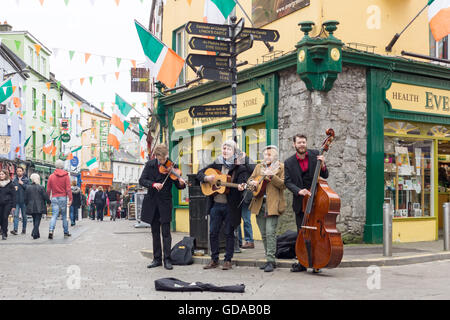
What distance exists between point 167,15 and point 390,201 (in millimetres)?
10095

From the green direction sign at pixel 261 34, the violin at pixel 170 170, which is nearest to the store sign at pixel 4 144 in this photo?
the green direction sign at pixel 261 34

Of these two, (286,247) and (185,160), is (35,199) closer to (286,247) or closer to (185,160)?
(185,160)

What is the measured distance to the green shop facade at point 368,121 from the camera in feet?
35.8

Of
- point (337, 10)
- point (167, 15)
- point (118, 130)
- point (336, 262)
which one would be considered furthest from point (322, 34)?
point (118, 130)

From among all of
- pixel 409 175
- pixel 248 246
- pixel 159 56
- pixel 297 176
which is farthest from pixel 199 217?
pixel 409 175

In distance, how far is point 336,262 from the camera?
7.10 m

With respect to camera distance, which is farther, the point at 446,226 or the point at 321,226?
the point at 446,226

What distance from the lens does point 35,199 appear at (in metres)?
14.4

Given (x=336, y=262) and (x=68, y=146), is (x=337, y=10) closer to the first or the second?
(x=336, y=262)

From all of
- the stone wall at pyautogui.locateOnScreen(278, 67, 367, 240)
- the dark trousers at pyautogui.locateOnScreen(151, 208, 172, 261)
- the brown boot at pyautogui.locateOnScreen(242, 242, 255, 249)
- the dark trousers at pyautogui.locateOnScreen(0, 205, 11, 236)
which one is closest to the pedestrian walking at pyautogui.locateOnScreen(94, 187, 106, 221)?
the dark trousers at pyautogui.locateOnScreen(0, 205, 11, 236)

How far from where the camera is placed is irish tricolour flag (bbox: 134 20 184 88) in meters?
12.8

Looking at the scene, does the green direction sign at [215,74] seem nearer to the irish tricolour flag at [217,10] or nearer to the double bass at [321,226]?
the irish tricolour flag at [217,10]

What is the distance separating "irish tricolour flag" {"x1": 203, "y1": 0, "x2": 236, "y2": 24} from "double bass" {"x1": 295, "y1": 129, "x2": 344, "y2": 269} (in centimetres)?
492

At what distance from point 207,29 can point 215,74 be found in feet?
2.58
